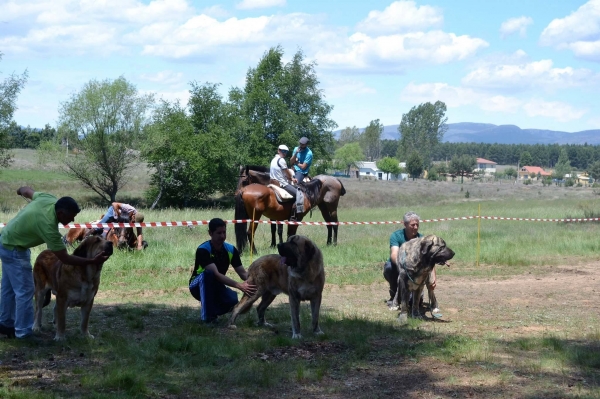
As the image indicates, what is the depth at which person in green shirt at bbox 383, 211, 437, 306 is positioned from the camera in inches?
393

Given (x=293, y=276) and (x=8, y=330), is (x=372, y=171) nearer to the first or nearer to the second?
(x=293, y=276)

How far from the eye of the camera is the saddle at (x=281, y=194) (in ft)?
57.3

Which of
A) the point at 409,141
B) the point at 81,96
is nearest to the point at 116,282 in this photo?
the point at 81,96

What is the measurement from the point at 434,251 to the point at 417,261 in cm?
27

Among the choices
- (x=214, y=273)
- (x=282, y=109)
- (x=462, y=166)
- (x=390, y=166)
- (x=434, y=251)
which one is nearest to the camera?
(x=214, y=273)

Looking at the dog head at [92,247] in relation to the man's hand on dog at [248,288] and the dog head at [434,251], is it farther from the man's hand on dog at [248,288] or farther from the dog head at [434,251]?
the dog head at [434,251]

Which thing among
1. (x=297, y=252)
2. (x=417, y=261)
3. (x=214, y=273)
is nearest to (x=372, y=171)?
(x=417, y=261)

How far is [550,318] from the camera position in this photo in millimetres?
10125

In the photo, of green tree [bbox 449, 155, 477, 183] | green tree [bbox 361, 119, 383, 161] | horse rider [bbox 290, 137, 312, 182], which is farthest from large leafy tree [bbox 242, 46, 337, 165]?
green tree [bbox 361, 119, 383, 161]

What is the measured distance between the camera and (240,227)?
53.1 ft

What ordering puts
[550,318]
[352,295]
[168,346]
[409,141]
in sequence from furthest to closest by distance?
[409,141] < [352,295] < [550,318] < [168,346]

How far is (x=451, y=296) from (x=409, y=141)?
141 m

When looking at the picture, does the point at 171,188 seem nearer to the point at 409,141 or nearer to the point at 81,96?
the point at 81,96

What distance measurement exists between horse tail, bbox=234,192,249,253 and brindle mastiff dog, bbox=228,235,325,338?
740 cm
